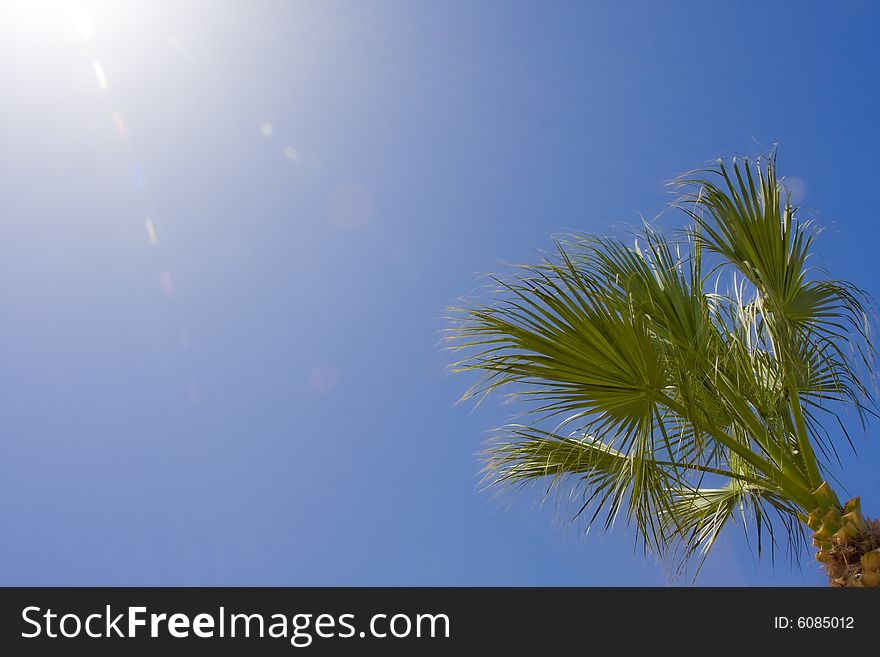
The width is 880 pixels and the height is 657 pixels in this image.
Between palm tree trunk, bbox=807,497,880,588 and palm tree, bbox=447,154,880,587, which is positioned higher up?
palm tree, bbox=447,154,880,587

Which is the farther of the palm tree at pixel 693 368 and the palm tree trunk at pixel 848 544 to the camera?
the palm tree at pixel 693 368

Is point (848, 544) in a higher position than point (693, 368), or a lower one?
lower

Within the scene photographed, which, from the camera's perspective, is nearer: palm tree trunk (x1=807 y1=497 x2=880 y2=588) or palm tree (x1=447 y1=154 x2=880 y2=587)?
palm tree trunk (x1=807 y1=497 x2=880 y2=588)

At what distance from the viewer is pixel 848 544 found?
373cm

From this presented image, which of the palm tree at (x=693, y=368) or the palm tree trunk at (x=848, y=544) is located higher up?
the palm tree at (x=693, y=368)

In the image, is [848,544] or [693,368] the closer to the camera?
[848,544]

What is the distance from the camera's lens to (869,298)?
175 inches

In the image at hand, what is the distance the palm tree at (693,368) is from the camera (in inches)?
155

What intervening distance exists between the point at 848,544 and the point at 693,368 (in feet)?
3.81

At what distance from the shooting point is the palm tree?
3.95 m
